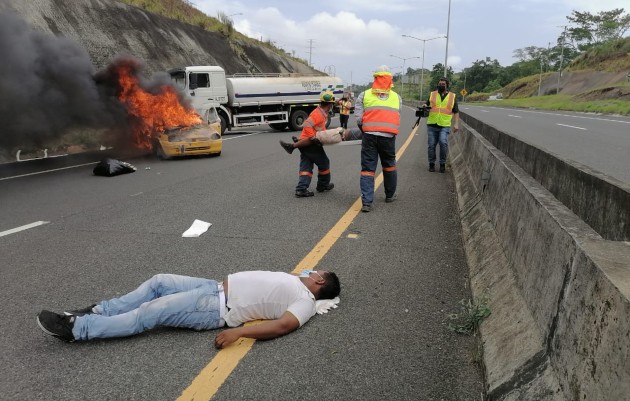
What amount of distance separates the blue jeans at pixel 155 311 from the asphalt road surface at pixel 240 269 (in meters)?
0.09

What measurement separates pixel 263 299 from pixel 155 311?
0.72 metres

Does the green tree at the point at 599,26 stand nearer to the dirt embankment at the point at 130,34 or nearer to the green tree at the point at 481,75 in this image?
the green tree at the point at 481,75

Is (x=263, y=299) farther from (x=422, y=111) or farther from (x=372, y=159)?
(x=422, y=111)

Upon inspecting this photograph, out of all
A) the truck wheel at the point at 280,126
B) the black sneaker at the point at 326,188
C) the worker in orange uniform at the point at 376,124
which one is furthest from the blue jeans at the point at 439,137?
the truck wheel at the point at 280,126

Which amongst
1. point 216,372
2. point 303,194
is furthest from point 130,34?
point 216,372

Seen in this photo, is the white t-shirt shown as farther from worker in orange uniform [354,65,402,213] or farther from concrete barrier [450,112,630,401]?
worker in orange uniform [354,65,402,213]

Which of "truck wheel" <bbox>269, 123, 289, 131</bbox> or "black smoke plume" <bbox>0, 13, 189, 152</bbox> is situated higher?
"black smoke plume" <bbox>0, 13, 189, 152</bbox>

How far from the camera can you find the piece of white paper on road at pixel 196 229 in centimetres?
580

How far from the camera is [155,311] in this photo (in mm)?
3322

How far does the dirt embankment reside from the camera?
22.7m

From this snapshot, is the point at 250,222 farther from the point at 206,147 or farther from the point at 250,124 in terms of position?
the point at 250,124

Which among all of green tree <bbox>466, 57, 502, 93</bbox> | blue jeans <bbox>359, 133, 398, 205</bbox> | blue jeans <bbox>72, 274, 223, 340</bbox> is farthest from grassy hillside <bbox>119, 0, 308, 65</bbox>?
green tree <bbox>466, 57, 502, 93</bbox>

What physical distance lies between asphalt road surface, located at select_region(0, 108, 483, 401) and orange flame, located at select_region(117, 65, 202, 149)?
186 inches

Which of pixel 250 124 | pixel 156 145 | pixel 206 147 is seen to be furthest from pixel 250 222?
pixel 250 124
